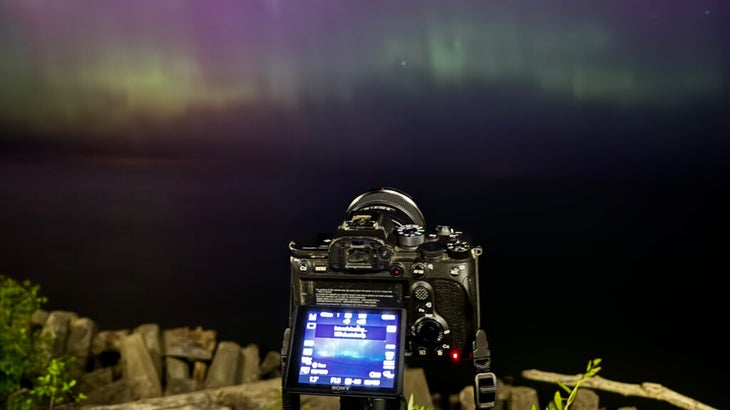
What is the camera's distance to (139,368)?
4438mm

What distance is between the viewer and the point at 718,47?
4453 mm

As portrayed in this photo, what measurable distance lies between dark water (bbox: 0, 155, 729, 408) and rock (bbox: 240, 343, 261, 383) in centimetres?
20

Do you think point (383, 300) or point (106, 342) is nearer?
point (383, 300)

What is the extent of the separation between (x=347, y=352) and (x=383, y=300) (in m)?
0.23

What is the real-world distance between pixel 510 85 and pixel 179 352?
2703 millimetres

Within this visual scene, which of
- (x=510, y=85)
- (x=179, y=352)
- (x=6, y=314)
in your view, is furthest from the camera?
(x=510, y=85)

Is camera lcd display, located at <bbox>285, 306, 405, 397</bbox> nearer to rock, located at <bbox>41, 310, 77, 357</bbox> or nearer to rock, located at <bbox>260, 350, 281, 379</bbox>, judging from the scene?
rock, located at <bbox>260, 350, 281, 379</bbox>

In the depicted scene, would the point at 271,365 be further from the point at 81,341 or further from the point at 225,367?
the point at 81,341

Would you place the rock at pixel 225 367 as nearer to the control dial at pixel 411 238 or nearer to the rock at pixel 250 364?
the rock at pixel 250 364

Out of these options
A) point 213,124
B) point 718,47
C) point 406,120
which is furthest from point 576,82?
point 213,124

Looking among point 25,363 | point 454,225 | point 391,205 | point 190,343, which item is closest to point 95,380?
point 25,363

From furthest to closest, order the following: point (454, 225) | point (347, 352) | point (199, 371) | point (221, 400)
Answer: point (454, 225)
point (199, 371)
point (221, 400)
point (347, 352)

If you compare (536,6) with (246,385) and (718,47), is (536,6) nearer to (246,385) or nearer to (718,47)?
(718,47)

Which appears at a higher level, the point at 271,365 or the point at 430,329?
the point at 430,329
